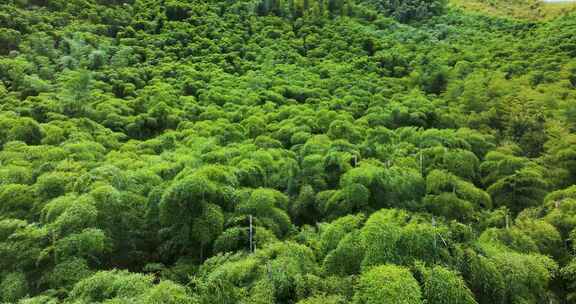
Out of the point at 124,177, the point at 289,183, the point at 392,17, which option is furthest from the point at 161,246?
the point at 392,17

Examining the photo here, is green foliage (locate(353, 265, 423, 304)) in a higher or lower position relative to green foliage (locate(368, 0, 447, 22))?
lower

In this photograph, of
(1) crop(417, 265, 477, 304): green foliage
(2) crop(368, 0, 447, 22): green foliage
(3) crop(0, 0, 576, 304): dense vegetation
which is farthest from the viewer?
(2) crop(368, 0, 447, 22): green foliage

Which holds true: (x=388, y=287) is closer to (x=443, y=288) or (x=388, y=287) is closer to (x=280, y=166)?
(x=443, y=288)

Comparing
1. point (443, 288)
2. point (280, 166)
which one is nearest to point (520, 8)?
point (280, 166)

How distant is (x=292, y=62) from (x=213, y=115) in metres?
22.5

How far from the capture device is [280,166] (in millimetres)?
21891

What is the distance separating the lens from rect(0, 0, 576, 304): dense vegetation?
33.8ft

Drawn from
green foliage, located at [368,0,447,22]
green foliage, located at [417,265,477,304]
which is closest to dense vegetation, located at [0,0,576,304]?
green foliage, located at [417,265,477,304]

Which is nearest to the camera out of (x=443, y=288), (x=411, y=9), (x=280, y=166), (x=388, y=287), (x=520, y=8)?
(x=388, y=287)

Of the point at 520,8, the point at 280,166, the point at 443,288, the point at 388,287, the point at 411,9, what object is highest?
the point at 520,8

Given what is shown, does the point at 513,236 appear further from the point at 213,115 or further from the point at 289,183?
the point at 213,115

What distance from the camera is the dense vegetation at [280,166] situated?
1029 centimetres

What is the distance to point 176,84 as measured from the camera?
42219 millimetres

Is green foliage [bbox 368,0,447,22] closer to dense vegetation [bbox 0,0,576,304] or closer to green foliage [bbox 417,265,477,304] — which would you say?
dense vegetation [bbox 0,0,576,304]
